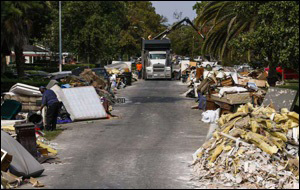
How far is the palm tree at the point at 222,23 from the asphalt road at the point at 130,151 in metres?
4.54

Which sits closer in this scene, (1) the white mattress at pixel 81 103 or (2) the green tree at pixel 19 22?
(2) the green tree at pixel 19 22

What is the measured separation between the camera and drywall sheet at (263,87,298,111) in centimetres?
1566

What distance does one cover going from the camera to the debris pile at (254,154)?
11366mm

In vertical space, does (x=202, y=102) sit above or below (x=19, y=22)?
below

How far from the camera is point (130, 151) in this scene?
15.3 m

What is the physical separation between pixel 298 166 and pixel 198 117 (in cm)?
1235

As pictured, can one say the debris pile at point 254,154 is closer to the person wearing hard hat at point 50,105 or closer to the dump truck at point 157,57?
the person wearing hard hat at point 50,105

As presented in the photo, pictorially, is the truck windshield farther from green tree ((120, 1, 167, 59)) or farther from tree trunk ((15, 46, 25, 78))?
green tree ((120, 1, 167, 59))

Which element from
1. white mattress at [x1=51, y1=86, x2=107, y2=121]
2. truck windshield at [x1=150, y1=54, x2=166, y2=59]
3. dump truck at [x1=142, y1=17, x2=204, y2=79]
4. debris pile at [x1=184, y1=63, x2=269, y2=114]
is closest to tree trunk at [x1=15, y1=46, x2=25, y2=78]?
white mattress at [x1=51, y1=86, x2=107, y2=121]

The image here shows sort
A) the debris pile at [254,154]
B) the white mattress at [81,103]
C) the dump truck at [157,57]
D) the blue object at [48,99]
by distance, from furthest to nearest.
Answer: the dump truck at [157,57] < the white mattress at [81,103] < the blue object at [48,99] < the debris pile at [254,154]

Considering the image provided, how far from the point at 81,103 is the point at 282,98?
9745 millimetres

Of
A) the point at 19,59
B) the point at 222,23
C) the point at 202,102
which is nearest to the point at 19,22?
the point at 202,102

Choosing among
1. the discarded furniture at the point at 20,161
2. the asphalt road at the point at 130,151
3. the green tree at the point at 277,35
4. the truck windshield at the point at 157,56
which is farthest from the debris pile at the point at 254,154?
the truck windshield at the point at 157,56

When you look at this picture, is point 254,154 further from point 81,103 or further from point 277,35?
point 81,103
